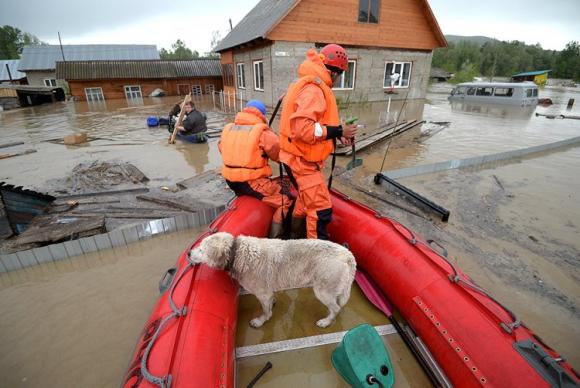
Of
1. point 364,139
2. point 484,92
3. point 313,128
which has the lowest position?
Answer: point 364,139

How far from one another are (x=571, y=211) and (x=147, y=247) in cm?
720

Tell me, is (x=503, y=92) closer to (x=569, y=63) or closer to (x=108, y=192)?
(x=108, y=192)

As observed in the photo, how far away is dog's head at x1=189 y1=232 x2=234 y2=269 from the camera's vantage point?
2.21 metres

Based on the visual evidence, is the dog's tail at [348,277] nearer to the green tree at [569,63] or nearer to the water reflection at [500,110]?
the water reflection at [500,110]

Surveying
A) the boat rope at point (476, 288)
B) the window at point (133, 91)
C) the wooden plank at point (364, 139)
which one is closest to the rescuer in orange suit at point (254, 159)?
the boat rope at point (476, 288)

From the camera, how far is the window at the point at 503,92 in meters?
17.7

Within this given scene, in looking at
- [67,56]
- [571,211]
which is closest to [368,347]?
[571,211]

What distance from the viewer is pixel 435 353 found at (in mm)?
2291

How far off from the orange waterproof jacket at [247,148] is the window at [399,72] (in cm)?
1589

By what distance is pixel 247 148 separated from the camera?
3.46m

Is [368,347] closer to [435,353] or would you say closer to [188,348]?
[435,353]

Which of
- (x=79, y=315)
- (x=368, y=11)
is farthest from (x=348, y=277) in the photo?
(x=368, y=11)

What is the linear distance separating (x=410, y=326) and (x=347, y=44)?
15.5 metres

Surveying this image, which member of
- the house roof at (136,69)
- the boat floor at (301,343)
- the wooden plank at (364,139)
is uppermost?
the house roof at (136,69)
